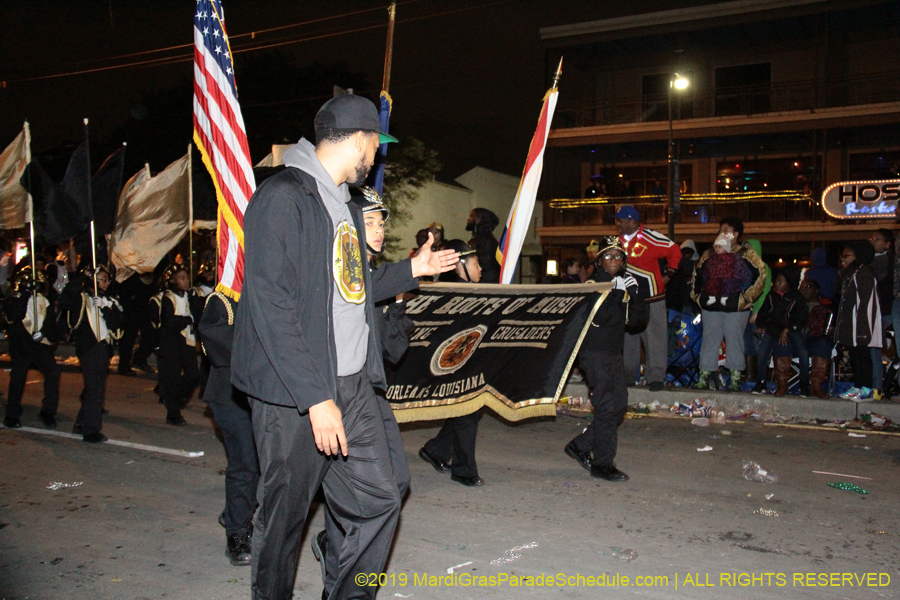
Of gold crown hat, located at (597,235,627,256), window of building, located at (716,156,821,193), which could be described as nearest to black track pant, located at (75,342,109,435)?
gold crown hat, located at (597,235,627,256)

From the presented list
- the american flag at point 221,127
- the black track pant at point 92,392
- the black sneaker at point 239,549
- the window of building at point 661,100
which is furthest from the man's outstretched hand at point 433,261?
the window of building at point 661,100

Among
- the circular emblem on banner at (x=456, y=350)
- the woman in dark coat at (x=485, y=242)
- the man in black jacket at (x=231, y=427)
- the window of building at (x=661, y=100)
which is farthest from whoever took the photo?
the window of building at (x=661, y=100)

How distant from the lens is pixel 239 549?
439cm

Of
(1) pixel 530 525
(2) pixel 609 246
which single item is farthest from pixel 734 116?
(1) pixel 530 525

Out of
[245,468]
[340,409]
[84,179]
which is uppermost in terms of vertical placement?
[84,179]

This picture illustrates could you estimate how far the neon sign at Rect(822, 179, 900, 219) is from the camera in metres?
21.7

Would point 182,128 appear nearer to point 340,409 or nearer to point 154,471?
point 154,471

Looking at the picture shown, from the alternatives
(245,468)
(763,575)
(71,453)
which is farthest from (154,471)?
(763,575)

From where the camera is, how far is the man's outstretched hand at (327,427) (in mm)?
2717

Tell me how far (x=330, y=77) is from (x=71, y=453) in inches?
977

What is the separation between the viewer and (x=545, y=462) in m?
6.79

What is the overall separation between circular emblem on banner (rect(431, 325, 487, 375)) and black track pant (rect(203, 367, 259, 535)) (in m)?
1.63

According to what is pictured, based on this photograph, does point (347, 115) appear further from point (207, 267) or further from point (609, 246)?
point (207, 267)

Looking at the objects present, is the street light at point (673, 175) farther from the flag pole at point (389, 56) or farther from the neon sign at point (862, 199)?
the flag pole at point (389, 56)
